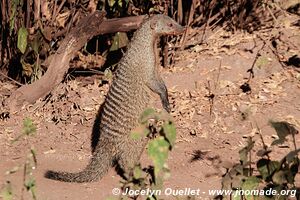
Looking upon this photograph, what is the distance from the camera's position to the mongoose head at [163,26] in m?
4.54

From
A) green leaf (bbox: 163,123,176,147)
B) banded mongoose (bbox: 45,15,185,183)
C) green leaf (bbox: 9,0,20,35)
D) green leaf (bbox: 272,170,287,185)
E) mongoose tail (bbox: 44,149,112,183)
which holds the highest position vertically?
green leaf (bbox: 163,123,176,147)

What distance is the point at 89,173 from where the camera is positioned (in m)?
4.29

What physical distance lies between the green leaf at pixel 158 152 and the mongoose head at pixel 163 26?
87.7 inches

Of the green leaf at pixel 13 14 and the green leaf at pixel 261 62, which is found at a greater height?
the green leaf at pixel 13 14

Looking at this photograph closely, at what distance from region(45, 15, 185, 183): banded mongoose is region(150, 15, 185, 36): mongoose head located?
3 centimetres

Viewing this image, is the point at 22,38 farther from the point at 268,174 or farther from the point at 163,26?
the point at 268,174

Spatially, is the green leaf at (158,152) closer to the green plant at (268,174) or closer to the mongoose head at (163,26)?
the green plant at (268,174)

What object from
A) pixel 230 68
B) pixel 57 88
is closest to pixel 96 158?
pixel 57 88

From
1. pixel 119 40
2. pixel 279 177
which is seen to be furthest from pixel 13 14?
pixel 279 177

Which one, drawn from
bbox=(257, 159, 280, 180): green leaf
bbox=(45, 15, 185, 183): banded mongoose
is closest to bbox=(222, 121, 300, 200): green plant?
bbox=(257, 159, 280, 180): green leaf

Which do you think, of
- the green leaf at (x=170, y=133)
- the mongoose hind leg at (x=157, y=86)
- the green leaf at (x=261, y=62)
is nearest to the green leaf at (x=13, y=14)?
the mongoose hind leg at (x=157, y=86)

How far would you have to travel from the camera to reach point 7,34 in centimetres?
573

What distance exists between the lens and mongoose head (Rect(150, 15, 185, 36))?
4543 mm

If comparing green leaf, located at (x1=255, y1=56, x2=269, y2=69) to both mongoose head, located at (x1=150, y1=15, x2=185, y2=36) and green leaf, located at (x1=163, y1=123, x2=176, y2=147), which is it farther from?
green leaf, located at (x1=163, y1=123, x2=176, y2=147)
